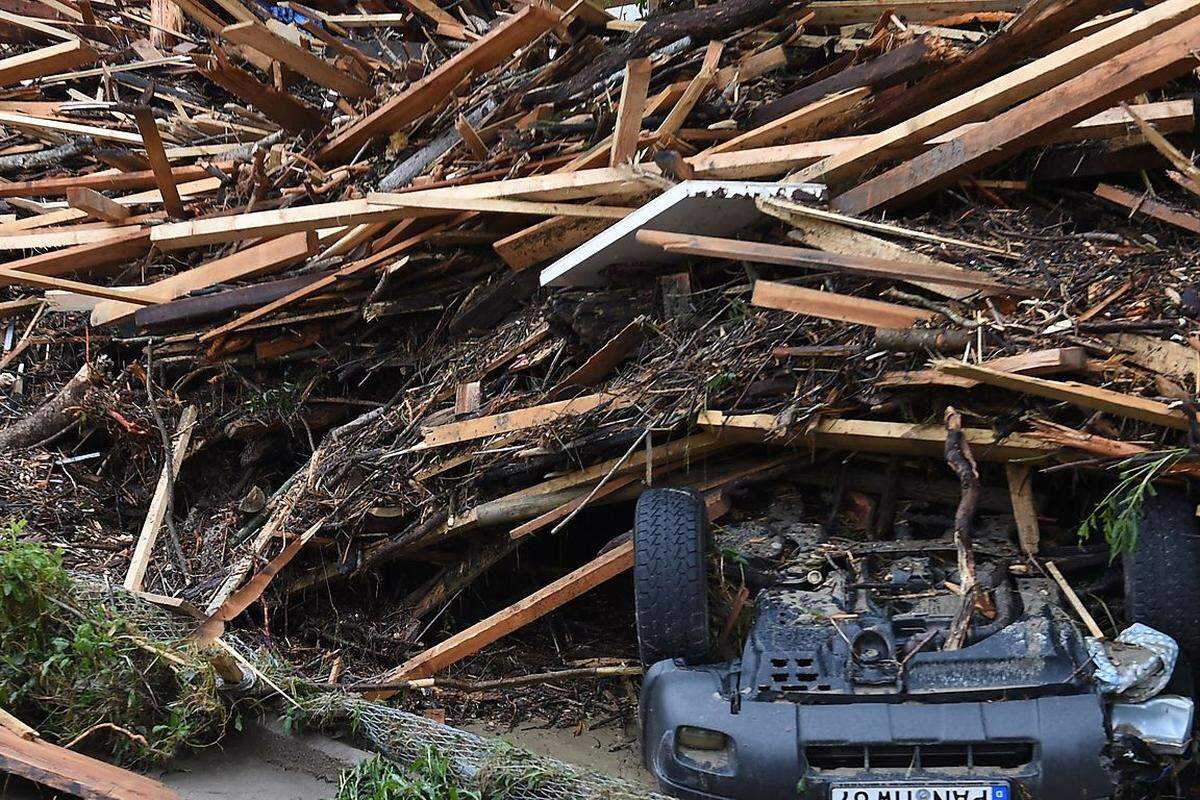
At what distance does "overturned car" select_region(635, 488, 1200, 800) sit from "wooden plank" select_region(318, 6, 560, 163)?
3.87 m

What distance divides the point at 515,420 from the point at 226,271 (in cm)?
244

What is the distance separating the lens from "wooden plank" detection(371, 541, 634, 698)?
5613 millimetres

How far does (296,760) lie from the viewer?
5.37m

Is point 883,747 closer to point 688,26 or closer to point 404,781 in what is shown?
point 404,781

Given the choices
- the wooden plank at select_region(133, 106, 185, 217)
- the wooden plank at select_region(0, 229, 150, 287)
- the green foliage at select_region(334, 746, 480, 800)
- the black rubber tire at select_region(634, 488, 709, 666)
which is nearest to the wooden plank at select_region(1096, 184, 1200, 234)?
the black rubber tire at select_region(634, 488, 709, 666)

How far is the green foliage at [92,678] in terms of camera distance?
17.0ft

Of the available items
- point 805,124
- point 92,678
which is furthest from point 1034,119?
point 92,678

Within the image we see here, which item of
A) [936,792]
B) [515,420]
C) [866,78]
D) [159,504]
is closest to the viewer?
[936,792]

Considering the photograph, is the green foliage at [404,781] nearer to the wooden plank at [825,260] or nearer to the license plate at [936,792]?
the license plate at [936,792]

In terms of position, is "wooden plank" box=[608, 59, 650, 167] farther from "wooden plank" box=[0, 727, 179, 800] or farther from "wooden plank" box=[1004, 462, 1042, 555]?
"wooden plank" box=[0, 727, 179, 800]

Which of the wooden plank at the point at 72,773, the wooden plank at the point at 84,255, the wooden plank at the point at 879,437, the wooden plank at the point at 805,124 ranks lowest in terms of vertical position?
the wooden plank at the point at 72,773

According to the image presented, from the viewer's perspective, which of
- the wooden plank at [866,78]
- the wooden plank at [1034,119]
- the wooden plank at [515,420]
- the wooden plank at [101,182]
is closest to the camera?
the wooden plank at [1034,119]

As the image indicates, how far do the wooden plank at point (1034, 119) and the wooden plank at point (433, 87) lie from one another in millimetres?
2706

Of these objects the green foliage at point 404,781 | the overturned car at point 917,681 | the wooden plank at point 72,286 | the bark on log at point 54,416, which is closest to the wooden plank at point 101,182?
the wooden plank at point 72,286
